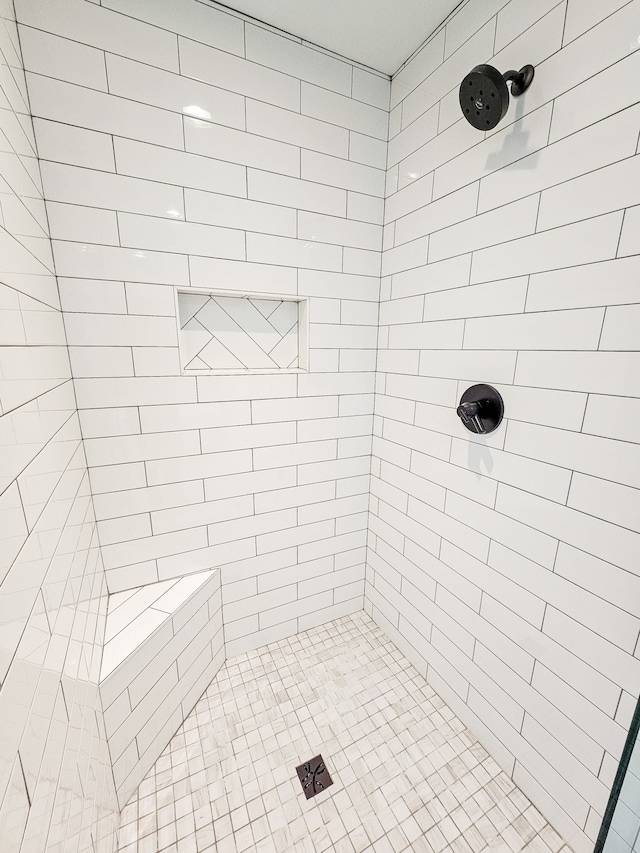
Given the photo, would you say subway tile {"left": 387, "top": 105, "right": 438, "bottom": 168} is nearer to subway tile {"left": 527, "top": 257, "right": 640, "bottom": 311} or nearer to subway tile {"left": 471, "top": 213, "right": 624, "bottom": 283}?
subway tile {"left": 471, "top": 213, "right": 624, "bottom": 283}

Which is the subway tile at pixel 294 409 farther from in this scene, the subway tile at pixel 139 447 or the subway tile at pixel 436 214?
the subway tile at pixel 436 214

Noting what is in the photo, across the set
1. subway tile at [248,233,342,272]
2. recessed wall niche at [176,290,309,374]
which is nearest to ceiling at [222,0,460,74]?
subway tile at [248,233,342,272]

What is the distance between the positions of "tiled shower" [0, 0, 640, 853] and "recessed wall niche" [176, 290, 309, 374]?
11 millimetres

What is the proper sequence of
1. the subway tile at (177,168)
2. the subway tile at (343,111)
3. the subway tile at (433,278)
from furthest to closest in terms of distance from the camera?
the subway tile at (343,111), the subway tile at (433,278), the subway tile at (177,168)

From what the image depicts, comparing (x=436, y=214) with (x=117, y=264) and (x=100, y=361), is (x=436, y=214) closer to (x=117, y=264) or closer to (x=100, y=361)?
(x=117, y=264)

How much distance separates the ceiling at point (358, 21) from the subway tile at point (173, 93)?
0.25 metres

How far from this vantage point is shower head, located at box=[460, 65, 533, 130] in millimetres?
804

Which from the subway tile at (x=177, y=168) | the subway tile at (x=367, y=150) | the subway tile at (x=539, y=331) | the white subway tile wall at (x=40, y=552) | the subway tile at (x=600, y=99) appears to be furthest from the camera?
the subway tile at (x=367, y=150)

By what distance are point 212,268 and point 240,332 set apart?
0.25 meters

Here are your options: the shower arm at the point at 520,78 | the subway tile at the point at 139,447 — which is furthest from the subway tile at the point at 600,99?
the subway tile at the point at 139,447

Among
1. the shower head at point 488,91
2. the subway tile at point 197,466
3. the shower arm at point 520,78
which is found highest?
the shower arm at point 520,78

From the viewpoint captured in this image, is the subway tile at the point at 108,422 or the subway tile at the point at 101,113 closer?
the subway tile at the point at 101,113

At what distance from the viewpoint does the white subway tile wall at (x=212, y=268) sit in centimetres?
100

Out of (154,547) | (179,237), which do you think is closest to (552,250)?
(179,237)
